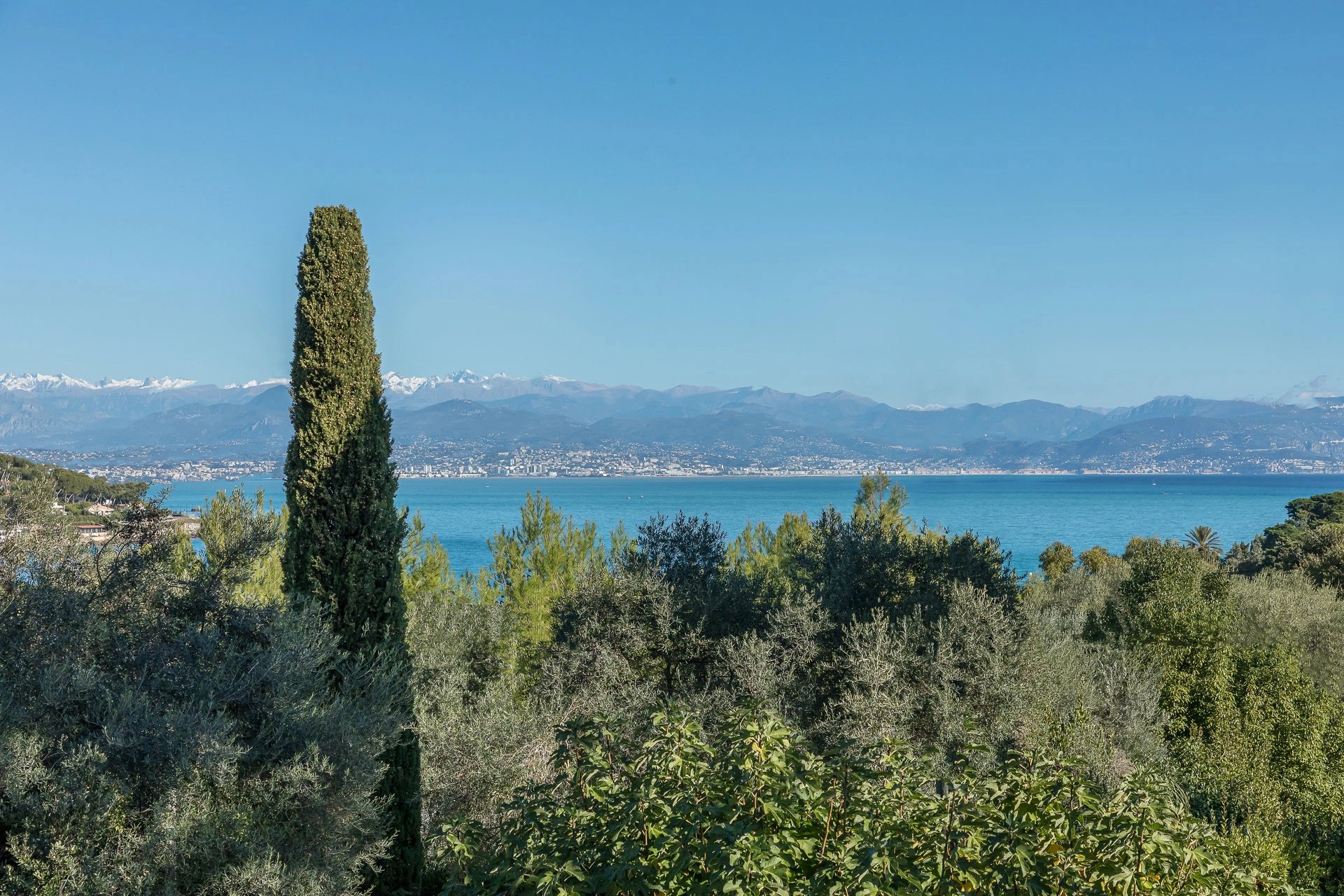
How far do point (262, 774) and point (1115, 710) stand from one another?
15.4m

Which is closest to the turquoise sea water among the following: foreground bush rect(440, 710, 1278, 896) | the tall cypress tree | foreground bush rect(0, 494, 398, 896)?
the tall cypress tree

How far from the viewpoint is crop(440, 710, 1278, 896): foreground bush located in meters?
3.82

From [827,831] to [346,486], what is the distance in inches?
299

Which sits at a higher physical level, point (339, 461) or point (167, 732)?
point (339, 461)

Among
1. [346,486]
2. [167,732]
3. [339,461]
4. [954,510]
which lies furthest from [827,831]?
[954,510]

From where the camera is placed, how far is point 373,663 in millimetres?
9117

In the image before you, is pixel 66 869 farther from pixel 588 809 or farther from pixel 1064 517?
pixel 1064 517

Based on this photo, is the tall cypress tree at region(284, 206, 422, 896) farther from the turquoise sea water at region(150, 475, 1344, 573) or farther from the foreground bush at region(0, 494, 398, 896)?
the turquoise sea water at region(150, 475, 1344, 573)

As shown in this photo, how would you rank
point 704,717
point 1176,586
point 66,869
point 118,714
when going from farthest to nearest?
point 1176,586
point 704,717
point 118,714
point 66,869

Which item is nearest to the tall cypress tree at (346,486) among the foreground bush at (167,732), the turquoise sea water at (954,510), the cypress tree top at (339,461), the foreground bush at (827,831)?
the cypress tree top at (339,461)

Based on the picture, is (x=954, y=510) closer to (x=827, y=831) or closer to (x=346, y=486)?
(x=346, y=486)

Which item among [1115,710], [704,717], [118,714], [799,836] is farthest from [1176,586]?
[118,714]

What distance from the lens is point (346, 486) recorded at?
9961 millimetres

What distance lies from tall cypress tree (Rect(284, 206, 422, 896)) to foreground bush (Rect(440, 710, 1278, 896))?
217 inches
